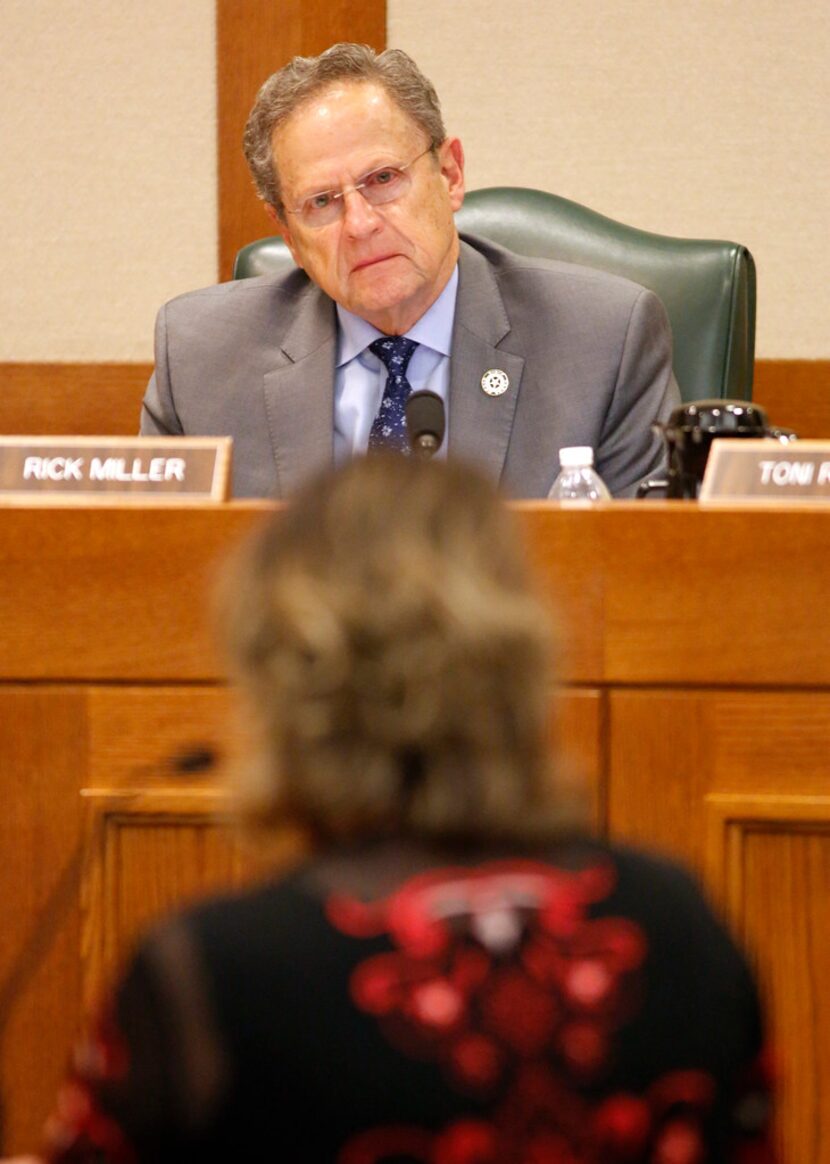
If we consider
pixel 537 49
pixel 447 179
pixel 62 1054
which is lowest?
pixel 62 1054

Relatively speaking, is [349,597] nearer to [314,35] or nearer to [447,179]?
[447,179]

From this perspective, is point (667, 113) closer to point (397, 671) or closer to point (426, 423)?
point (426, 423)

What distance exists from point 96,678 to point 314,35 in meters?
1.91

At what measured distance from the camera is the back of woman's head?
799mm

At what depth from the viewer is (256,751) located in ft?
2.72

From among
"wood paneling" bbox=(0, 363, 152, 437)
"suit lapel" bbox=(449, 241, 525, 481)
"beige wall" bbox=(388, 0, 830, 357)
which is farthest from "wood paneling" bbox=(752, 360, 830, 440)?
"wood paneling" bbox=(0, 363, 152, 437)

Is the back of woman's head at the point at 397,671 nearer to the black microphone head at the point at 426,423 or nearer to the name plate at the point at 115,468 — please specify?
the name plate at the point at 115,468

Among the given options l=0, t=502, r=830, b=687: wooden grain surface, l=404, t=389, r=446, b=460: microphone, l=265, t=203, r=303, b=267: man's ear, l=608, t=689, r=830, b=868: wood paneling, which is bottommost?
l=608, t=689, r=830, b=868: wood paneling

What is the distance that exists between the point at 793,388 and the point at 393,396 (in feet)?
3.41

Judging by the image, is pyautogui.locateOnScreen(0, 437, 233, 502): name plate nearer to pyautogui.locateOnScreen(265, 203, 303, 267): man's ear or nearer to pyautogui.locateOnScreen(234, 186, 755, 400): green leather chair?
pyautogui.locateOnScreen(265, 203, 303, 267): man's ear

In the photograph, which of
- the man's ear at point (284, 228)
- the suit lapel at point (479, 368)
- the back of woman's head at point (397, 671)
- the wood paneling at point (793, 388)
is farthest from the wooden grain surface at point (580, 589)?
the wood paneling at point (793, 388)

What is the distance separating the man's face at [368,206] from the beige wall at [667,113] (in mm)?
764

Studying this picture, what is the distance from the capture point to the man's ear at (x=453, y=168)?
2.42m

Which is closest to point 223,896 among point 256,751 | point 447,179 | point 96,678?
point 256,751
